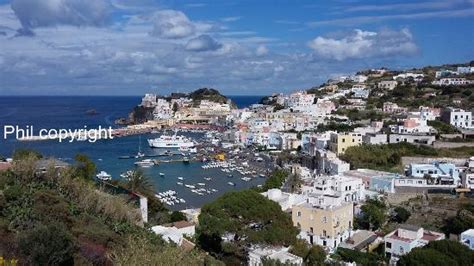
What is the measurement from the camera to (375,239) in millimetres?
14984

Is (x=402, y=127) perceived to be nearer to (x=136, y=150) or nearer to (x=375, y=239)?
(x=375, y=239)

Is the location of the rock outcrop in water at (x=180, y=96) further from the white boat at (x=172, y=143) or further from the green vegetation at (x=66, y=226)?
the green vegetation at (x=66, y=226)

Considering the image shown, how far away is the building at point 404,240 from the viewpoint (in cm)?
1341

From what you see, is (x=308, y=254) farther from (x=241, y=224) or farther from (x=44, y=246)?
(x=44, y=246)

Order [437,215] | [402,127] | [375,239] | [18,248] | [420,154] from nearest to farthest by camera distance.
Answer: [18,248] < [375,239] < [437,215] < [420,154] < [402,127]

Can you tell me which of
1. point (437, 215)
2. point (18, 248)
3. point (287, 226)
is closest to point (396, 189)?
point (437, 215)

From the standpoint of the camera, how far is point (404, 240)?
13.6 metres

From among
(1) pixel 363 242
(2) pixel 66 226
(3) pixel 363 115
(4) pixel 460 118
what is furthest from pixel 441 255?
(3) pixel 363 115

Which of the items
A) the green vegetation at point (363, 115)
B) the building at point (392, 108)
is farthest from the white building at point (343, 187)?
the building at point (392, 108)

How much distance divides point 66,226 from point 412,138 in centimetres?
2384

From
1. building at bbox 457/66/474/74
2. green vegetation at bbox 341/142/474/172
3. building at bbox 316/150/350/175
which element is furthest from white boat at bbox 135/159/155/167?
building at bbox 457/66/474/74

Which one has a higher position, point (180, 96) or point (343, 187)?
point (180, 96)

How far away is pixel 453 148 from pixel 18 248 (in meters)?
25.0

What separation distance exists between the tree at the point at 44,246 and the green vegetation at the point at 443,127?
27.8 metres
